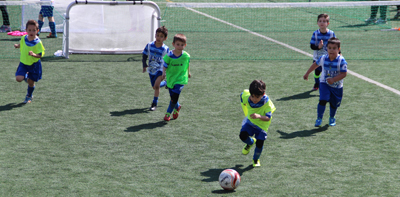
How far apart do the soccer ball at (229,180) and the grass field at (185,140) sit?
0.12 metres

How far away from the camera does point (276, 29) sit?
19.5 m

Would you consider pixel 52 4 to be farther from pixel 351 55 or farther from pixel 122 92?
pixel 351 55

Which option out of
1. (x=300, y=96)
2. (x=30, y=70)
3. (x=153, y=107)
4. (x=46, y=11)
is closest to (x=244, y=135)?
(x=153, y=107)

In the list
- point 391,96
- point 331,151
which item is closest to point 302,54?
point 391,96

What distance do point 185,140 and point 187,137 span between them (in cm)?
16

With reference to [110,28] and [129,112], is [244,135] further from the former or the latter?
[110,28]

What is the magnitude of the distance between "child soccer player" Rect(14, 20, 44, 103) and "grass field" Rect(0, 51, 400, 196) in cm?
49

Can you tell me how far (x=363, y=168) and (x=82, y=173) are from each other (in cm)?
399

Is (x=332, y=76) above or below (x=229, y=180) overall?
above

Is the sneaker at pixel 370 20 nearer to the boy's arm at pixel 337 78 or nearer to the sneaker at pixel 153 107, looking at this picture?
the boy's arm at pixel 337 78

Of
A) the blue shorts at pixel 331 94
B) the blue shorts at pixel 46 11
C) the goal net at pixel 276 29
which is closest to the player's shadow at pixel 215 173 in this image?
the blue shorts at pixel 331 94

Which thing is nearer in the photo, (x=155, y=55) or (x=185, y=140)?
(x=185, y=140)

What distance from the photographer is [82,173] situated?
6273mm

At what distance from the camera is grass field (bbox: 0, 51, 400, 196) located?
6000 millimetres
